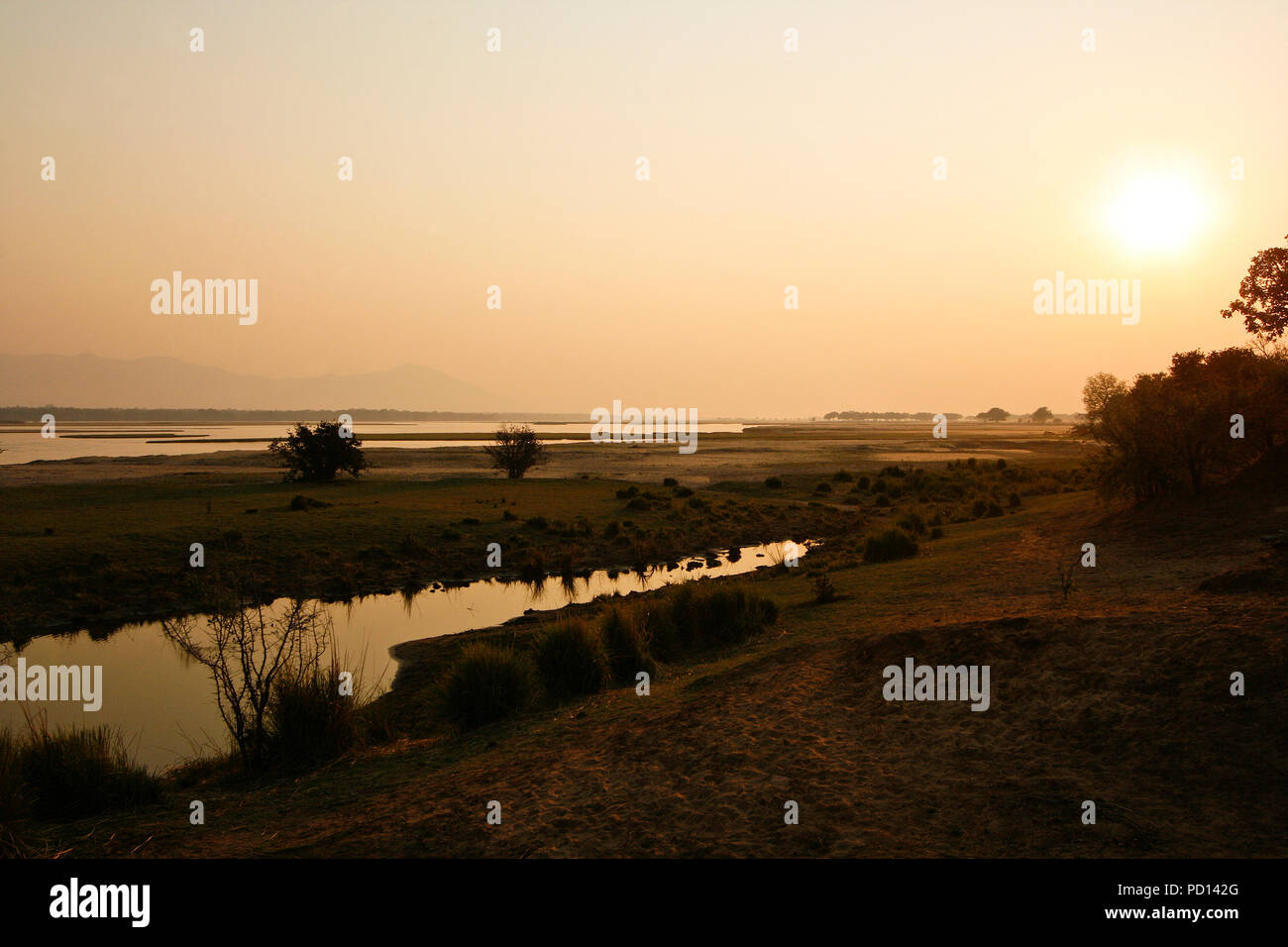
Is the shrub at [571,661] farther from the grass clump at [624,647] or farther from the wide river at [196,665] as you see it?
the wide river at [196,665]

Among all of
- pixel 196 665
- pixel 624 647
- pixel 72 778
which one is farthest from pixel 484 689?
pixel 196 665

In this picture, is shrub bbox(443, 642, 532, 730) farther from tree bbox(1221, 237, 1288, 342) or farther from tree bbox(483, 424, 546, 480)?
tree bbox(483, 424, 546, 480)

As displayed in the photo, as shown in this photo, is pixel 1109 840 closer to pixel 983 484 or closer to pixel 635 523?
pixel 635 523

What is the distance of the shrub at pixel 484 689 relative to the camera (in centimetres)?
1124

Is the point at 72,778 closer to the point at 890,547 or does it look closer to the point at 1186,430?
the point at 890,547

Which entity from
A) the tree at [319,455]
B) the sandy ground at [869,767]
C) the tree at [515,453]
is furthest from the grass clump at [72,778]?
the tree at [515,453]

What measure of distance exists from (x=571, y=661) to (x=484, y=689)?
5.70 ft

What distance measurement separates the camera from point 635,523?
37000mm

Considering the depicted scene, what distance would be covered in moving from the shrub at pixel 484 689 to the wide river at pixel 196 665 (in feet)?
9.22

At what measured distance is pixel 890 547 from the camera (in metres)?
24.1

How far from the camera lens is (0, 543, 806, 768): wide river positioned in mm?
13297

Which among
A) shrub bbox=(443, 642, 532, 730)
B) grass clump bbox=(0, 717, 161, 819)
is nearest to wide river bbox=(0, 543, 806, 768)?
grass clump bbox=(0, 717, 161, 819)
